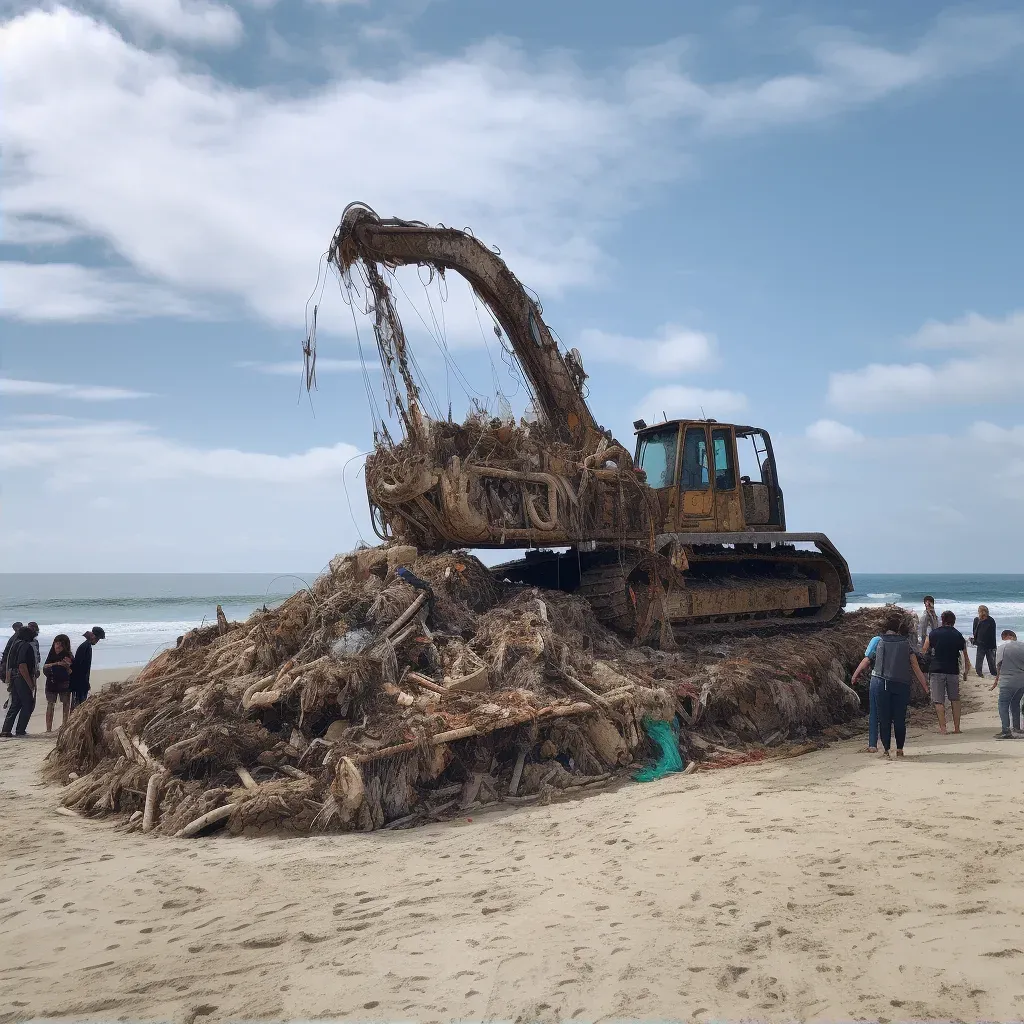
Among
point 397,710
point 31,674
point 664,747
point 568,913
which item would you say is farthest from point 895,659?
point 31,674

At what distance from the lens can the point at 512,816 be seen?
280 inches

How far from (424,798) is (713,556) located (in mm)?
6480

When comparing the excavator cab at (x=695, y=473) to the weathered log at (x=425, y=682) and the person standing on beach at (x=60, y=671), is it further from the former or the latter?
the person standing on beach at (x=60, y=671)

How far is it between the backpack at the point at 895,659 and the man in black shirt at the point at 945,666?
2.17 meters

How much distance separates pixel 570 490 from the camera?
34.9 feet

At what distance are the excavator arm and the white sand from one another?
5.21 m

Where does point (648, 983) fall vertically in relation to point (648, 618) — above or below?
below

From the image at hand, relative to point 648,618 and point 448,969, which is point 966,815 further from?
point 648,618

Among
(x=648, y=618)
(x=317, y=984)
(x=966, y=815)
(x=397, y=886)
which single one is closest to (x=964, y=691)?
(x=648, y=618)

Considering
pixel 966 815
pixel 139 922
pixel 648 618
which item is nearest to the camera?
pixel 139 922

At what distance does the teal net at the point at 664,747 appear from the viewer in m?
8.26

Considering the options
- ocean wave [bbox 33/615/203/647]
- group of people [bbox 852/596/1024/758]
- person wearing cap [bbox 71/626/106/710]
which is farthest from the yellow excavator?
ocean wave [bbox 33/615/203/647]

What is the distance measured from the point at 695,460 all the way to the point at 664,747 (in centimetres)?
494

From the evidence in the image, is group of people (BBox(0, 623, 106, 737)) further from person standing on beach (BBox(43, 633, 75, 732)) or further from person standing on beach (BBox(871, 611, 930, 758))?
person standing on beach (BBox(871, 611, 930, 758))
